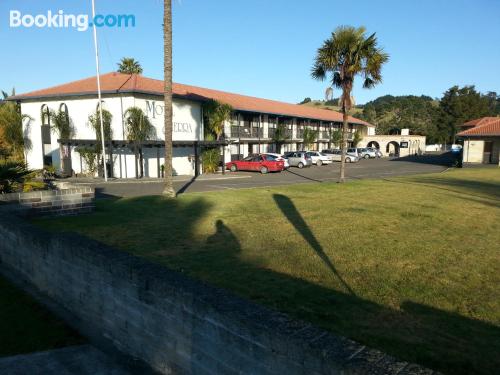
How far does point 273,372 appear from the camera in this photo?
9.01 ft

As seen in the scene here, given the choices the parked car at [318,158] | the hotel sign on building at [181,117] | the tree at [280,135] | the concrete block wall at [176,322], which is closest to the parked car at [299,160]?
the parked car at [318,158]

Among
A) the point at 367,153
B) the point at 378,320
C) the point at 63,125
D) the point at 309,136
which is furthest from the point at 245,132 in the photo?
the point at 378,320

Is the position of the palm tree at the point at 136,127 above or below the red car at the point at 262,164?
above

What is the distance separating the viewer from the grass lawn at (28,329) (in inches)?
173

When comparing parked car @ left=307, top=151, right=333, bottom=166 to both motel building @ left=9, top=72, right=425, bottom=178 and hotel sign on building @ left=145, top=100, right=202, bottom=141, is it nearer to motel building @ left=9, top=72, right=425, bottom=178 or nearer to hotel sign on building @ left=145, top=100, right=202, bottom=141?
motel building @ left=9, top=72, right=425, bottom=178

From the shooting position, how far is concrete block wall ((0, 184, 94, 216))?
375 inches

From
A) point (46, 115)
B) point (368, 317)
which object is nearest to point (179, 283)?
point (368, 317)

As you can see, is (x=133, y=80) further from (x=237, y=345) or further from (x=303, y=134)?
(x=237, y=345)

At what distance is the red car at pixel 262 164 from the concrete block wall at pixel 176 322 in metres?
26.4

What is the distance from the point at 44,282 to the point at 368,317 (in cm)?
485

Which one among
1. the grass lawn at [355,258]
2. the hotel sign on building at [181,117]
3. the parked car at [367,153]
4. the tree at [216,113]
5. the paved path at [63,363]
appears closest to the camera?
the paved path at [63,363]

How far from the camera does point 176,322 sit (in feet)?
11.8

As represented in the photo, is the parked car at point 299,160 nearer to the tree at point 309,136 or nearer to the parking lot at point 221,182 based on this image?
the parking lot at point 221,182

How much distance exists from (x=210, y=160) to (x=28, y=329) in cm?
2779
